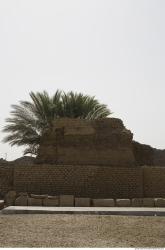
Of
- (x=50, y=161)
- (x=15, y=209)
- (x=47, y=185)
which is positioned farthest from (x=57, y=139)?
(x=15, y=209)

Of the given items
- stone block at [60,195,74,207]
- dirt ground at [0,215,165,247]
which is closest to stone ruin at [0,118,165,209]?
stone block at [60,195,74,207]

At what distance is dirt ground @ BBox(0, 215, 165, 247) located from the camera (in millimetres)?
6907

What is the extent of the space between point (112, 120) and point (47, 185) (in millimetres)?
3509

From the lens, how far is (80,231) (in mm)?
8250

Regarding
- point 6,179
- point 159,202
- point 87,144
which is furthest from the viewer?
A: point 87,144

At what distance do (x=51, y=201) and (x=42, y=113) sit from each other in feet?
27.4

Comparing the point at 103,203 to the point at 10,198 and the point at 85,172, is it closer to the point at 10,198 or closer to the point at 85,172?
the point at 85,172

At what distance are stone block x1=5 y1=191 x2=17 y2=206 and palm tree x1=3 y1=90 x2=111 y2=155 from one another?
667 centimetres

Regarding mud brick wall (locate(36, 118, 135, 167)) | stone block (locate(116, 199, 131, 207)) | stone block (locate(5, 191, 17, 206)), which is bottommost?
stone block (locate(116, 199, 131, 207))

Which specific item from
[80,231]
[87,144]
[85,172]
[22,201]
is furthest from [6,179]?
[80,231]

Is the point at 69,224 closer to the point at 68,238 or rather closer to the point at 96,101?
the point at 68,238

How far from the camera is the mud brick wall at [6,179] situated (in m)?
15.2

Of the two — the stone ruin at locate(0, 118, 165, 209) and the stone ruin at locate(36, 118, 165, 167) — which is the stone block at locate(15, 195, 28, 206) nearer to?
the stone ruin at locate(0, 118, 165, 209)

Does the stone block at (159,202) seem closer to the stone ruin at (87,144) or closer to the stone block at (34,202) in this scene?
the stone ruin at (87,144)
